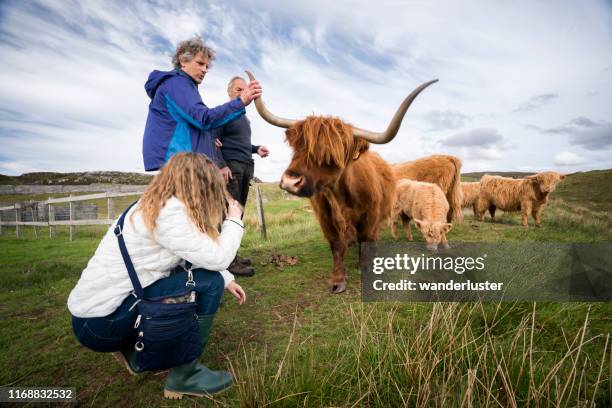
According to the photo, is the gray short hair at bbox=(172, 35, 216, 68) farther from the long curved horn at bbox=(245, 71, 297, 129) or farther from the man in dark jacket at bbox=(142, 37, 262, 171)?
the long curved horn at bbox=(245, 71, 297, 129)

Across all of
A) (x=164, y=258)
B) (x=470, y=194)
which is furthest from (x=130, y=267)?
(x=470, y=194)

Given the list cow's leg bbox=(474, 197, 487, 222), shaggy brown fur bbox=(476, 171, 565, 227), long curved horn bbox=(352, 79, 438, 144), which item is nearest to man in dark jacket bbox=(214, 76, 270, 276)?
long curved horn bbox=(352, 79, 438, 144)

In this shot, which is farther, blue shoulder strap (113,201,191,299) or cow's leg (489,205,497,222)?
cow's leg (489,205,497,222)

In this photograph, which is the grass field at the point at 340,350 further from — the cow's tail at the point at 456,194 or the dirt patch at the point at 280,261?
the cow's tail at the point at 456,194

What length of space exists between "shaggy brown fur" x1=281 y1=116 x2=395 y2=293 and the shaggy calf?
1.49 metres

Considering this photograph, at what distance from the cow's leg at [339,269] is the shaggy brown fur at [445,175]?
5029 mm

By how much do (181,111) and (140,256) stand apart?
4.97 feet

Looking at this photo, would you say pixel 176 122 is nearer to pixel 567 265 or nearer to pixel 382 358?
pixel 382 358

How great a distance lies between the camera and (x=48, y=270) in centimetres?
533

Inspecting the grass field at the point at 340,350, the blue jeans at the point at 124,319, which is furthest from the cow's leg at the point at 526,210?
the blue jeans at the point at 124,319

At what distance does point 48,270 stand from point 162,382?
4.81m

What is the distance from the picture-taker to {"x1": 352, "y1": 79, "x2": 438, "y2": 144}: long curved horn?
9.86ft

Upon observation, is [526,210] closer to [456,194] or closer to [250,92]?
[456,194]

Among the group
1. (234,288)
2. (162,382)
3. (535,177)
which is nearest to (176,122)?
(234,288)
